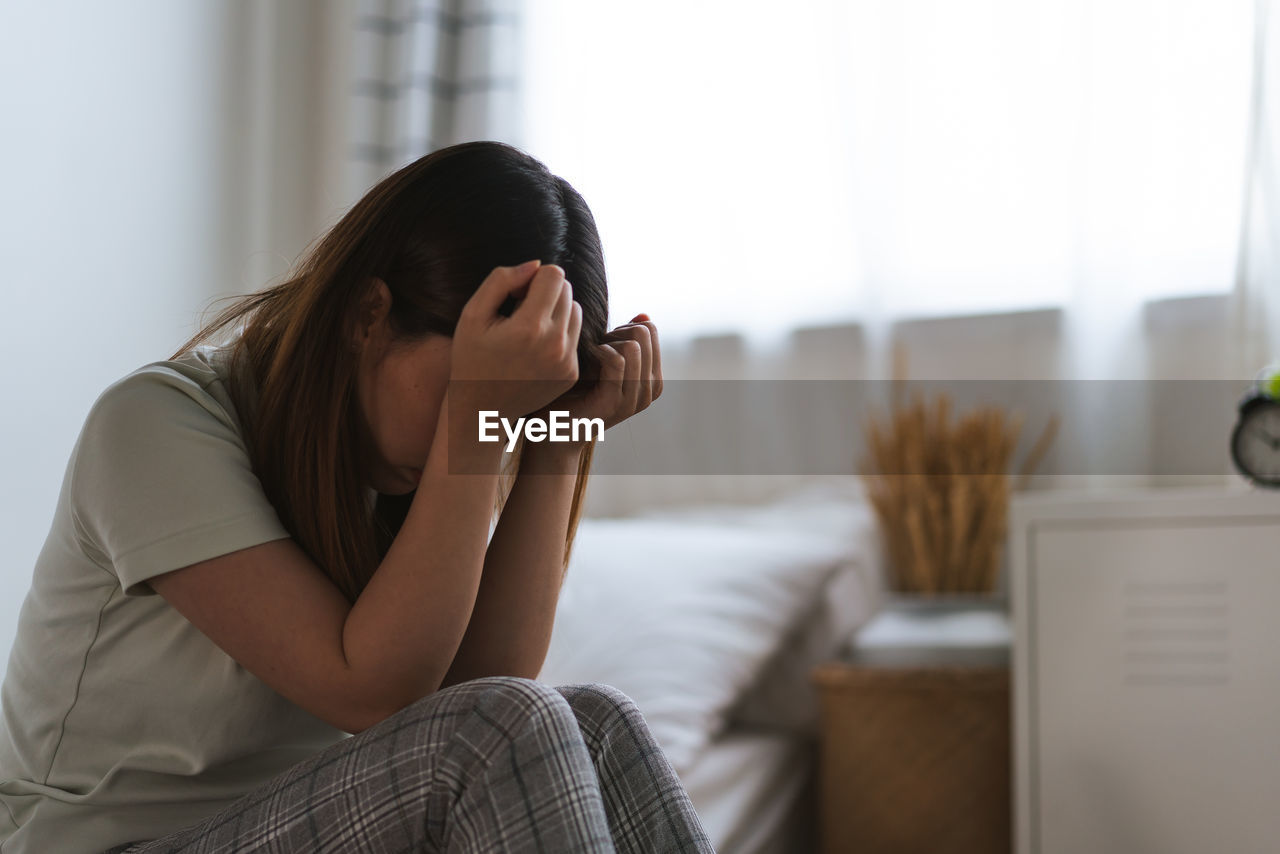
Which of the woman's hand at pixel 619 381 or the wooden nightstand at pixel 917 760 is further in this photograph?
the wooden nightstand at pixel 917 760

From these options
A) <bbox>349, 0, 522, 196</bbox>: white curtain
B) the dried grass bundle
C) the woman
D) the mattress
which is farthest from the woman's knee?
<bbox>349, 0, 522, 196</bbox>: white curtain

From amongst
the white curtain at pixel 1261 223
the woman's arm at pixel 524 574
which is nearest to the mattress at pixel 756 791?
the woman's arm at pixel 524 574

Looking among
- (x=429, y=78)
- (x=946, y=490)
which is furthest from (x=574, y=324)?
(x=429, y=78)

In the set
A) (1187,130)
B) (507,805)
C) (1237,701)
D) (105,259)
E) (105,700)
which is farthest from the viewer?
(105,259)

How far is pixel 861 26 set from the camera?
188 centimetres

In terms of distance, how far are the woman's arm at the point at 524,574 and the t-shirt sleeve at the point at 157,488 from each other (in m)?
0.22

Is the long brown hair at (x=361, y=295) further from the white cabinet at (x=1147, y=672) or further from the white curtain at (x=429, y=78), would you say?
the white curtain at (x=429, y=78)

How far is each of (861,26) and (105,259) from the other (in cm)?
134

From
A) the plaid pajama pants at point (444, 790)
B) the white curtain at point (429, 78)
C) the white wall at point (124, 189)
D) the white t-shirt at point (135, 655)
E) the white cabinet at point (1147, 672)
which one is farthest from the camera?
the white curtain at point (429, 78)

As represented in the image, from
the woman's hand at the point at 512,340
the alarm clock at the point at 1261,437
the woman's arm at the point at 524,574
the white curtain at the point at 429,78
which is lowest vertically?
the woman's arm at the point at 524,574

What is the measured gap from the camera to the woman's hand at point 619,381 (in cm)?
88

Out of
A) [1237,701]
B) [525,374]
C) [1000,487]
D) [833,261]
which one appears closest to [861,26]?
[833,261]

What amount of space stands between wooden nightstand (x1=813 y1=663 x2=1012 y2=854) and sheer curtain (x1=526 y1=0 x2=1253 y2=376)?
60 centimetres

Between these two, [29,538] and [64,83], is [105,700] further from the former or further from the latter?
[64,83]
